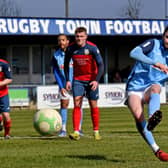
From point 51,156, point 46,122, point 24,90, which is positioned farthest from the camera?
point 24,90

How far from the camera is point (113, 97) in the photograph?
32.8m

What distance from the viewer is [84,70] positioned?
45.5ft

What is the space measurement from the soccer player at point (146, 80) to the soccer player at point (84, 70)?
3767mm

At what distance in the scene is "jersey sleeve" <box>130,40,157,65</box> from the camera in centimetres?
948

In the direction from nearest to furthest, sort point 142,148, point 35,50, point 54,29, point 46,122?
point 142,148 → point 46,122 → point 54,29 → point 35,50

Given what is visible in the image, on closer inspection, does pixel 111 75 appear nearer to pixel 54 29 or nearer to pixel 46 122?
pixel 54 29

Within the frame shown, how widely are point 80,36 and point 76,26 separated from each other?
26347 millimetres

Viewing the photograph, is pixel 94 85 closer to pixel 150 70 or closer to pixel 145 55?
pixel 150 70

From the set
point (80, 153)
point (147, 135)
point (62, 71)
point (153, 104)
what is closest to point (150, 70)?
point (153, 104)

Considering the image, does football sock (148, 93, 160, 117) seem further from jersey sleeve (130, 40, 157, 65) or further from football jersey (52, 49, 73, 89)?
football jersey (52, 49, 73, 89)

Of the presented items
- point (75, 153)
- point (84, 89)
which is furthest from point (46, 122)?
point (75, 153)

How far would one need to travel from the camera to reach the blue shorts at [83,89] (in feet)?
45.2

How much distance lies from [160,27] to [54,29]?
22.0 ft

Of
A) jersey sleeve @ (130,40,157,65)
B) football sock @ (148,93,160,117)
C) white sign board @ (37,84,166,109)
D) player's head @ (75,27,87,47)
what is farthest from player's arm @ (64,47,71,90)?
white sign board @ (37,84,166,109)
